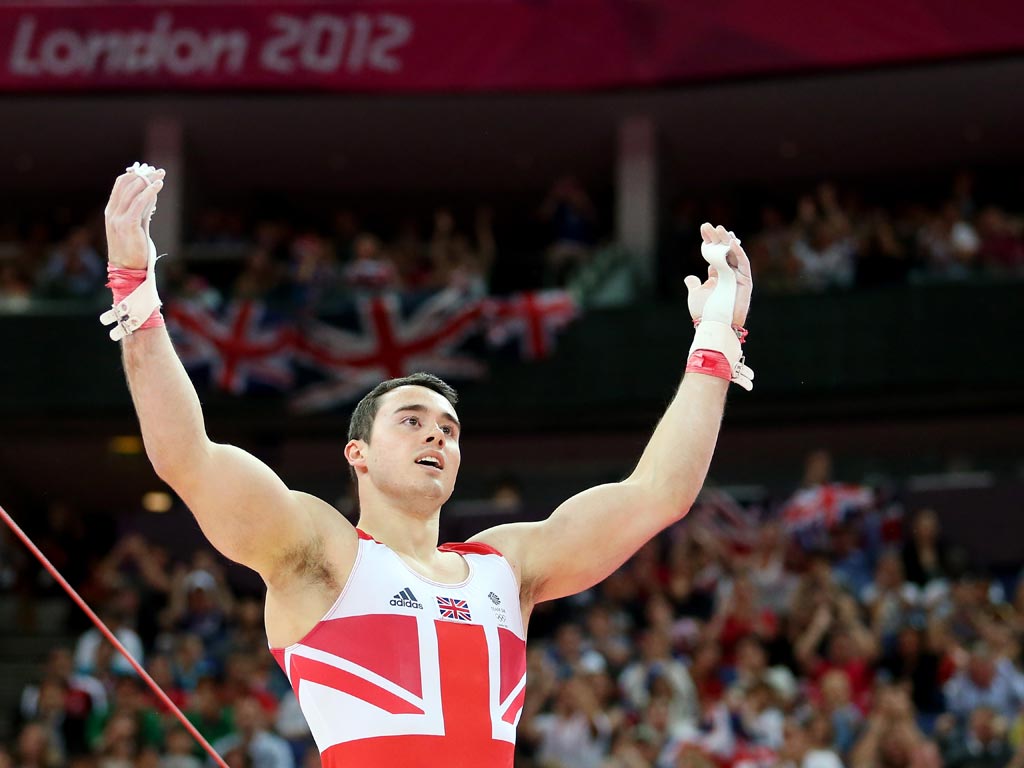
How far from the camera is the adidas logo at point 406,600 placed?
188 inches

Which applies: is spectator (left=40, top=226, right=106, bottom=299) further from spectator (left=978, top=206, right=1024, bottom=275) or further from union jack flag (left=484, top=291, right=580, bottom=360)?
spectator (left=978, top=206, right=1024, bottom=275)

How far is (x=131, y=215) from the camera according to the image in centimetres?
452

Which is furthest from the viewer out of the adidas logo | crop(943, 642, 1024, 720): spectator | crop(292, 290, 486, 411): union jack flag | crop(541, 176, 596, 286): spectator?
crop(541, 176, 596, 286): spectator

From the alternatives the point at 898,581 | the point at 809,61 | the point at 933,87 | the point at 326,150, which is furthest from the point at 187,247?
the point at 898,581

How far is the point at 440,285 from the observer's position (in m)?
21.6

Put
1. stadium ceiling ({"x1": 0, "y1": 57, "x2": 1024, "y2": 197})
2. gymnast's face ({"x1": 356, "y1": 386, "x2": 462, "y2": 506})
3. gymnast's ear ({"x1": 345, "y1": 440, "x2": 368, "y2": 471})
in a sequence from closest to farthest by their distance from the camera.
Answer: gymnast's face ({"x1": 356, "y1": 386, "x2": 462, "y2": 506}), gymnast's ear ({"x1": 345, "y1": 440, "x2": 368, "y2": 471}), stadium ceiling ({"x1": 0, "y1": 57, "x2": 1024, "y2": 197})

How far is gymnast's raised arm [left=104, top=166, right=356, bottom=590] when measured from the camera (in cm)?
444

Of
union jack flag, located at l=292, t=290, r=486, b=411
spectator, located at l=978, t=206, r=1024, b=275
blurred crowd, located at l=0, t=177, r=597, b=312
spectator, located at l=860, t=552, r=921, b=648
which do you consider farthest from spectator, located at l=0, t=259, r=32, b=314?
spectator, located at l=860, t=552, r=921, b=648

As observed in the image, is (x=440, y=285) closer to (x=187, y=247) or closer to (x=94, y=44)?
(x=187, y=247)

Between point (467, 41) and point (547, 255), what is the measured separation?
3255mm

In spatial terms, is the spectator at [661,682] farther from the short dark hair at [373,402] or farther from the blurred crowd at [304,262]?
the short dark hair at [373,402]

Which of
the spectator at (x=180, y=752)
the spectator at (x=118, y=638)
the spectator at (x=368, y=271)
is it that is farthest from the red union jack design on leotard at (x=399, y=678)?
the spectator at (x=368, y=271)

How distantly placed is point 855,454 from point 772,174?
16.0 feet

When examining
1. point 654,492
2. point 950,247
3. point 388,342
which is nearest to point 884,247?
point 950,247
